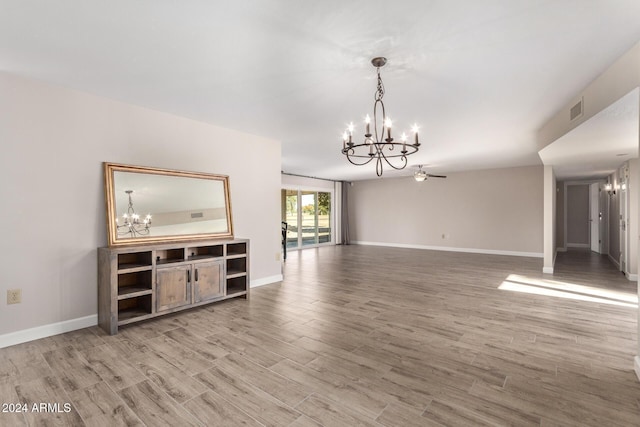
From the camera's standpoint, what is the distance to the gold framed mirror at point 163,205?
11.0 ft

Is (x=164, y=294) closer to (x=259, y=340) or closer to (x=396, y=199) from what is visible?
(x=259, y=340)

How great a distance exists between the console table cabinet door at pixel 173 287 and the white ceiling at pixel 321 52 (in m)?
1.94

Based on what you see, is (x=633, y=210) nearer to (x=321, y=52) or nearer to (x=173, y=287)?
(x=321, y=52)

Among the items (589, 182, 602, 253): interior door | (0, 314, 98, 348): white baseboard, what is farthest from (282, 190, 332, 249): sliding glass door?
(589, 182, 602, 253): interior door

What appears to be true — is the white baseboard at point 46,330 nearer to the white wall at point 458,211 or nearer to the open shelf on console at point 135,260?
the open shelf on console at point 135,260

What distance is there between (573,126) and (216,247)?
450 centimetres

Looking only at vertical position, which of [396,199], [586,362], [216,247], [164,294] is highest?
[396,199]

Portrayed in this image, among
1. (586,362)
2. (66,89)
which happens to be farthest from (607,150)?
(66,89)

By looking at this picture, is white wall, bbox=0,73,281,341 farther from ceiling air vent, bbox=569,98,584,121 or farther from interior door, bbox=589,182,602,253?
interior door, bbox=589,182,602,253

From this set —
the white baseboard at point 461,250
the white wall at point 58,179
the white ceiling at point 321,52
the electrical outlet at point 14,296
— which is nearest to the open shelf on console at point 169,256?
the white wall at point 58,179

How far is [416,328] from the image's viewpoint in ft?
10.4

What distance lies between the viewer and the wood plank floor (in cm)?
183

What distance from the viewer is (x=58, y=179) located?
10.0 ft

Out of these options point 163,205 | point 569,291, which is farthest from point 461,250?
point 163,205
